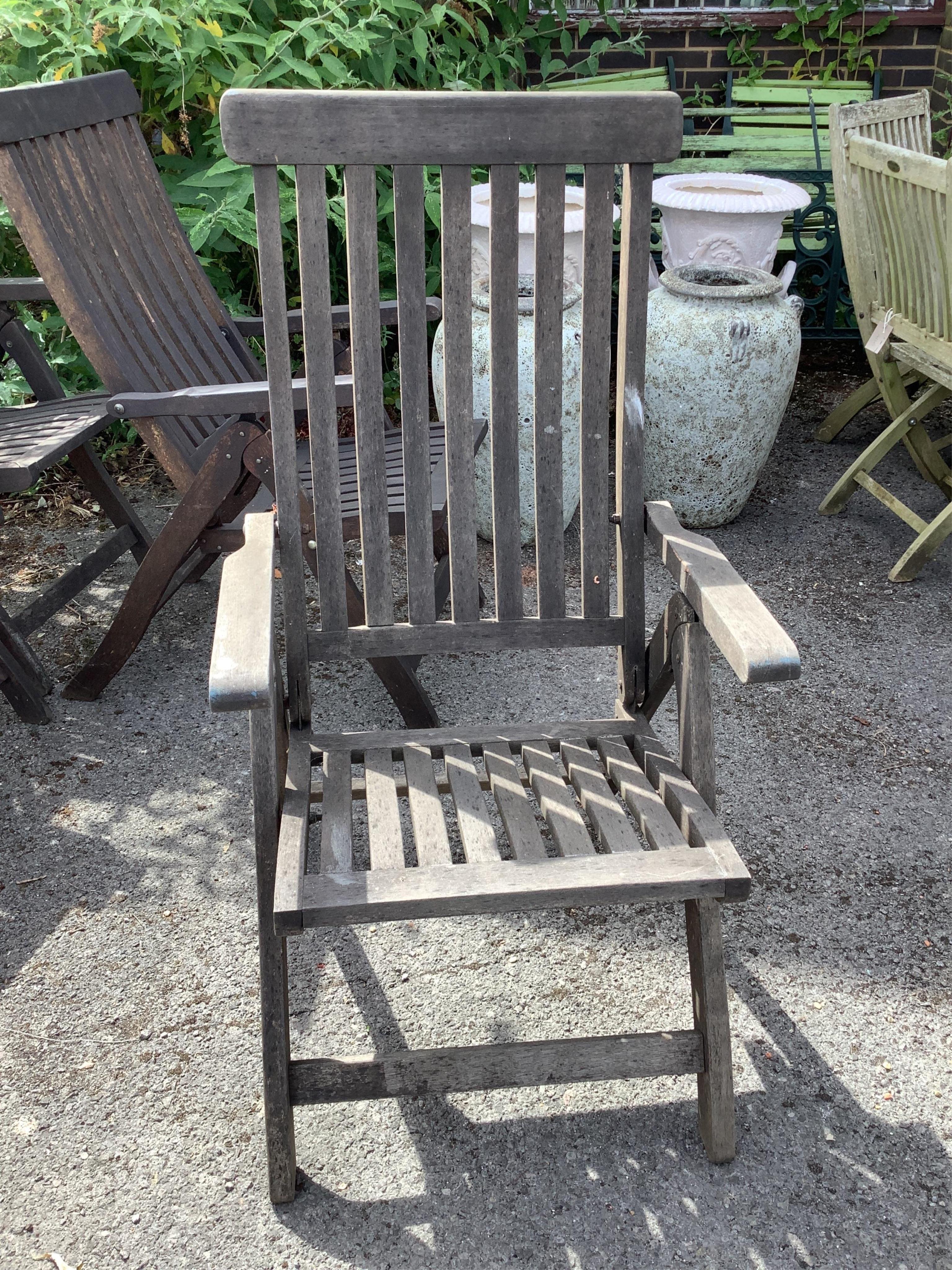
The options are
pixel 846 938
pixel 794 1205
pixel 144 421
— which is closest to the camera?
pixel 794 1205

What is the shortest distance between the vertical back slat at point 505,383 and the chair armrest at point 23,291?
5.21 feet

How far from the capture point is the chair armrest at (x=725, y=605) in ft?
4.64

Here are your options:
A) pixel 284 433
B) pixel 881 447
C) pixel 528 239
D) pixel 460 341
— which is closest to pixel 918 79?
pixel 881 447

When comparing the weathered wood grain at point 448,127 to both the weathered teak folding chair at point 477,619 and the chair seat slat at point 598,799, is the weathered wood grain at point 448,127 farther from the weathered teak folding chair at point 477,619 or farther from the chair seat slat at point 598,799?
the chair seat slat at point 598,799

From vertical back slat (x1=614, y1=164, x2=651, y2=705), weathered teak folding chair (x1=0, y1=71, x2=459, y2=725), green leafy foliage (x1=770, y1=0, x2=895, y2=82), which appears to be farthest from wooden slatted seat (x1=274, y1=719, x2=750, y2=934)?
green leafy foliage (x1=770, y1=0, x2=895, y2=82)

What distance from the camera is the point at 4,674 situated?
8.87 feet

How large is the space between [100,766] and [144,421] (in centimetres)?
81

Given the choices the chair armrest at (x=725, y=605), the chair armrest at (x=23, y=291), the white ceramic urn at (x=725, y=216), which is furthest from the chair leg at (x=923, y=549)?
the chair armrest at (x=23, y=291)

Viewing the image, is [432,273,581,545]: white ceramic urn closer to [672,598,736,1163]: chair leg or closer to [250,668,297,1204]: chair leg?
[672,598,736,1163]: chair leg

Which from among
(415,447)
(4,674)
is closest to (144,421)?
(4,674)

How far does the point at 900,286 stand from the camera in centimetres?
350

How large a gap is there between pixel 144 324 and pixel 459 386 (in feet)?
4.16

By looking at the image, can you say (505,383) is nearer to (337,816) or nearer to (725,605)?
(725,605)

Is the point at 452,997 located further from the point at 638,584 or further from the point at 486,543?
the point at 486,543
